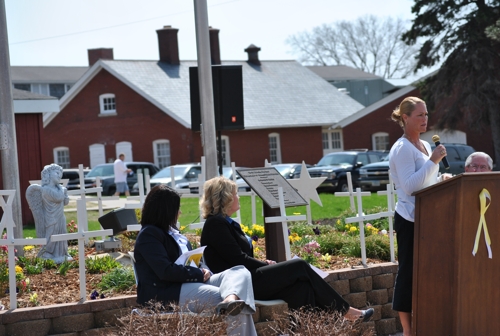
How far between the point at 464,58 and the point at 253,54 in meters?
14.3

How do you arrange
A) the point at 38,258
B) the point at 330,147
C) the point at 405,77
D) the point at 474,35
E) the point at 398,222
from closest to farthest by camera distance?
the point at 398,222, the point at 38,258, the point at 474,35, the point at 330,147, the point at 405,77

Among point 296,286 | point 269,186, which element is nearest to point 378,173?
point 269,186

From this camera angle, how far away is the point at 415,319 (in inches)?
226

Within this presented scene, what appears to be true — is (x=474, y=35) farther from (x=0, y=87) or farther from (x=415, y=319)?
(x=415, y=319)

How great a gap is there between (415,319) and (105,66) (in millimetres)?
35306

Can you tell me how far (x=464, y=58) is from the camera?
35.0 m

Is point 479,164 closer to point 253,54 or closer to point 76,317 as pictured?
point 76,317

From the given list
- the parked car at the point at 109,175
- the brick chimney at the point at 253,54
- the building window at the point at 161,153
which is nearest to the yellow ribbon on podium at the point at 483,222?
the parked car at the point at 109,175

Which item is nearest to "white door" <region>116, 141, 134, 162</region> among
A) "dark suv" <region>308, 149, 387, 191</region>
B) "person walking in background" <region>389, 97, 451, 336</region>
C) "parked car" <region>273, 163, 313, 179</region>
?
"dark suv" <region>308, 149, 387, 191</region>

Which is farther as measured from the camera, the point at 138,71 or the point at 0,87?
the point at 138,71

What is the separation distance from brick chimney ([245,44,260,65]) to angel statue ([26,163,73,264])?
37541 millimetres

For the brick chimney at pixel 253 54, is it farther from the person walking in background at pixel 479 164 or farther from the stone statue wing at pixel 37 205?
the person walking in background at pixel 479 164

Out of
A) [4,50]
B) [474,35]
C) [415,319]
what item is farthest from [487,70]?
[415,319]

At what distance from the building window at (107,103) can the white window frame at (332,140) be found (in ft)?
35.7
